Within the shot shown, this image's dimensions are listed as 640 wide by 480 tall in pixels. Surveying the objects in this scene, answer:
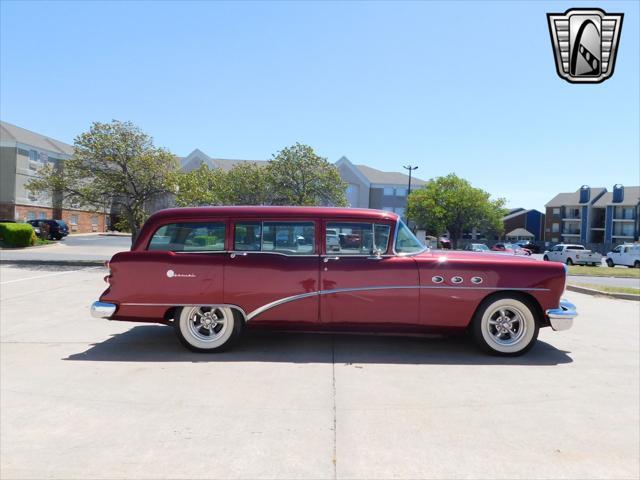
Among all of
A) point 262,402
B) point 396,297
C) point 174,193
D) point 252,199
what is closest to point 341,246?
point 396,297

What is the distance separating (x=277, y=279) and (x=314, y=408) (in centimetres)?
190

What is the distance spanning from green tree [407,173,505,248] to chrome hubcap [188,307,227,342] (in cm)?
4768

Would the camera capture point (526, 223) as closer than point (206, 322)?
No

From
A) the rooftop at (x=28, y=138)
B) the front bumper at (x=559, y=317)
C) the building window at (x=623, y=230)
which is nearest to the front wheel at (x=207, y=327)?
the front bumper at (x=559, y=317)

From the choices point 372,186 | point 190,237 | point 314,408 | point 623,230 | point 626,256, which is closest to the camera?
point 314,408

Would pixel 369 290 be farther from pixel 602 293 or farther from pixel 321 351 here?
pixel 602 293

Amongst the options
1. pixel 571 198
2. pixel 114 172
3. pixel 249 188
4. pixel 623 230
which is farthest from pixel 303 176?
pixel 571 198

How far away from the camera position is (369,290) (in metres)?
5.50

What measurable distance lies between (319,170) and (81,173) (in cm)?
1288

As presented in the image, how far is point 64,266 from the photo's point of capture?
18.1 meters

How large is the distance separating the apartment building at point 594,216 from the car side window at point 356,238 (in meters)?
66.1

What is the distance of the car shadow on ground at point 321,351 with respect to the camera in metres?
5.42

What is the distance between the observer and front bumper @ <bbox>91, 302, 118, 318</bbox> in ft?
18.5

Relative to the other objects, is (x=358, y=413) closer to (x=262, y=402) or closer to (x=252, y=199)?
(x=262, y=402)
